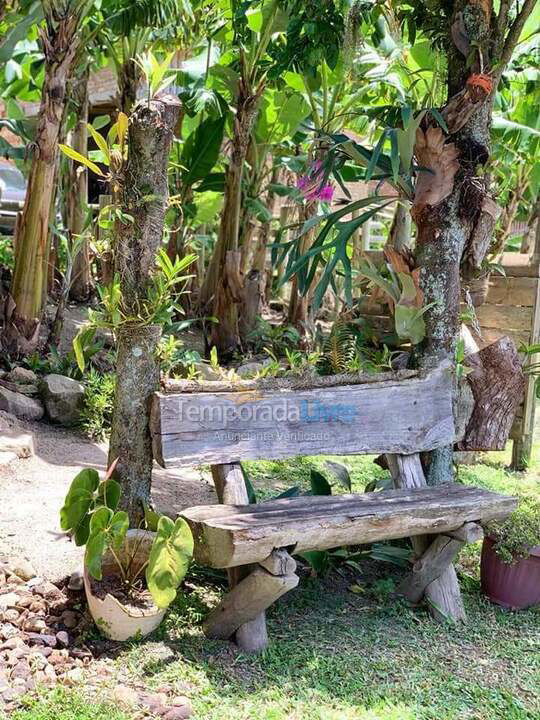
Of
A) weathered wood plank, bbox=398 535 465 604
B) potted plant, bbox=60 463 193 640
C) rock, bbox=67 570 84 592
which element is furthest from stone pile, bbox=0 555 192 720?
weathered wood plank, bbox=398 535 465 604

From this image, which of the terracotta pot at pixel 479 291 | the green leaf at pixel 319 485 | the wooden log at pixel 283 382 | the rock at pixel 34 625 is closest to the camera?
the rock at pixel 34 625

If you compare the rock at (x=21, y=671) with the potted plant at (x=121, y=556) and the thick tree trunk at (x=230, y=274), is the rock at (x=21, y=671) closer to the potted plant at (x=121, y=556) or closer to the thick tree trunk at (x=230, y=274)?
the potted plant at (x=121, y=556)

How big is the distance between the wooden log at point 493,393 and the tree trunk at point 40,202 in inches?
157

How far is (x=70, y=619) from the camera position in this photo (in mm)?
3227

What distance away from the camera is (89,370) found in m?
6.50

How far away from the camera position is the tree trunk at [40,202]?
6.17 m

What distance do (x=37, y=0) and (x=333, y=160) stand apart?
409 cm

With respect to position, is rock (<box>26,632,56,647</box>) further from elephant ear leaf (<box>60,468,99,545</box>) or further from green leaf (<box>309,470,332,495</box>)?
green leaf (<box>309,470,332,495</box>)

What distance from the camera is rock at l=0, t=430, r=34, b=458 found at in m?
4.99

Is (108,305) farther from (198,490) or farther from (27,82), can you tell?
(27,82)

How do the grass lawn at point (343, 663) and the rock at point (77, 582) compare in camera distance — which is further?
the rock at point (77, 582)

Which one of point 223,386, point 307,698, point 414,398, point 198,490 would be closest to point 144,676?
point 307,698

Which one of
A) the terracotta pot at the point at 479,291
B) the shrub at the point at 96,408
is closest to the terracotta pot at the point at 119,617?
the shrub at the point at 96,408

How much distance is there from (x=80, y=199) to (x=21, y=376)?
9.63ft
